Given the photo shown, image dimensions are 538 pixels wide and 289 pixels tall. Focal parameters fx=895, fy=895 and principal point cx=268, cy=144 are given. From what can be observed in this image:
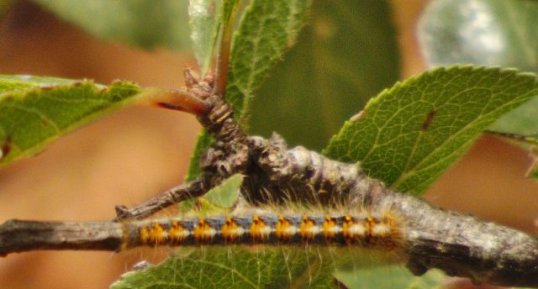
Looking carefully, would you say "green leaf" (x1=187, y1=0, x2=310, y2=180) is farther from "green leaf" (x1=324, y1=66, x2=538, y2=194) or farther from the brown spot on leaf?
the brown spot on leaf

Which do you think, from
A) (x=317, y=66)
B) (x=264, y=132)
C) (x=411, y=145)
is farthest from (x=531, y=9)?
(x=411, y=145)

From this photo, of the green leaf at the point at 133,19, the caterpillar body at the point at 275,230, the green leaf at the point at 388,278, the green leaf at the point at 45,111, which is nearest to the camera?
the green leaf at the point at 45,111

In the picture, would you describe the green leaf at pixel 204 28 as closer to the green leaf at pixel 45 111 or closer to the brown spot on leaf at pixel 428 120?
the green leaf at pixel 45 111

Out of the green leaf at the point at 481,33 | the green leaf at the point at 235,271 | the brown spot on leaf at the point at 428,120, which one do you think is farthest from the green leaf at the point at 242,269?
the green leaf at the point at 481,33

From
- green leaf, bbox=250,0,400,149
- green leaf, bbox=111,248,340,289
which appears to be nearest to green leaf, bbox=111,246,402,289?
green leaf, bbox=111,248,340,289

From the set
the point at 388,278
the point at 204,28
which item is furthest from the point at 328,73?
A: the point at 204,28

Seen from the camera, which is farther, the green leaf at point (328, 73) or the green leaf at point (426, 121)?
the green leaf at point (328, 73)

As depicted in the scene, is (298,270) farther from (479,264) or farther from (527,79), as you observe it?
(527,79)
